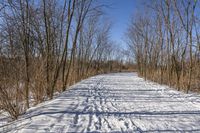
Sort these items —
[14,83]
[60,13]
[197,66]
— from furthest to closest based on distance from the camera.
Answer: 1. [197,66]
2. [60,13]
3. [14,83]

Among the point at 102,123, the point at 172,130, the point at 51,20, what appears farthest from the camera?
the point at 51,20

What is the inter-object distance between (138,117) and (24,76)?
387 cm

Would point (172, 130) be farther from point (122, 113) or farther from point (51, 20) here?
point (51, 20)

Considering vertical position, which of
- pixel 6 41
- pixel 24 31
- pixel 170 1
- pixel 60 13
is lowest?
pixel 6 41

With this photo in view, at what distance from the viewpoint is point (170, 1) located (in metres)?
12.2

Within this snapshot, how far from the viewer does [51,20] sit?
29.7 feet

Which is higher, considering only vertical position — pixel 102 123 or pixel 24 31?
pixel 24 31

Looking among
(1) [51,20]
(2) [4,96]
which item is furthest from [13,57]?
(1) [51,20]

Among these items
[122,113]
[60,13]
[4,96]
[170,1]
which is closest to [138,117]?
[122,113]

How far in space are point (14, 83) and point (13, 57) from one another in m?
0.88

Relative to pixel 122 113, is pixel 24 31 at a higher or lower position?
higher

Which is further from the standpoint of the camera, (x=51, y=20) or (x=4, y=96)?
(x=51, y=20)

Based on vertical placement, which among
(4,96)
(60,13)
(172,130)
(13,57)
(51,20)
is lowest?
Result: (172,130)

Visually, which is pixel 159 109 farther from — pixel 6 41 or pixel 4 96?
pixel 6 41
